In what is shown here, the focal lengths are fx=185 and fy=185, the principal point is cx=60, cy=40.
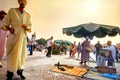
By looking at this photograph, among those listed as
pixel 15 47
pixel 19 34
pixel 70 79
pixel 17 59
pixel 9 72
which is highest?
pixel 19 34

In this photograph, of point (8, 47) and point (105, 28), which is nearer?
point (8, 47)

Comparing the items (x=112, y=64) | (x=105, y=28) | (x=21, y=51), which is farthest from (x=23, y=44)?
(x=105, y=28)

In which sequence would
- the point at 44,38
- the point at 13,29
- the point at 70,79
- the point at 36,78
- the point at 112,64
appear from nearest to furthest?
the point at 13,29 → the point at 36,78 → the point at 70,79 → the point at 112,64 → the point at 44,38

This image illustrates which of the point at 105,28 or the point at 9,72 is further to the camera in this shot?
the point at 105,28

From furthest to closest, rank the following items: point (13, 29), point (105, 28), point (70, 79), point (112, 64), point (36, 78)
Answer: point (105, 28) < point (112, 64) < point (70, 79) < point (36, 78) < point (13, 29)

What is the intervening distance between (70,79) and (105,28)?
5328 mm

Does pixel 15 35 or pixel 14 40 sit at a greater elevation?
pixel 15 35

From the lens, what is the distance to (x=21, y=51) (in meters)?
4.87

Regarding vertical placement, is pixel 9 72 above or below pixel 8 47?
below

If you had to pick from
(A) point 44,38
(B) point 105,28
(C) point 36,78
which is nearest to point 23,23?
(C) point 36,78

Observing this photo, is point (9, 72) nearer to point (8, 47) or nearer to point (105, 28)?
point (8, 47)

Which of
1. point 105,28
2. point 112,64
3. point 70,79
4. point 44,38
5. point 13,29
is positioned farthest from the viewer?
point 44,38

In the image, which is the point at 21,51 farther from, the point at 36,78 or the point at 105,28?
the point at 105,28

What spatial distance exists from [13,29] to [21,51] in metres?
0.62
